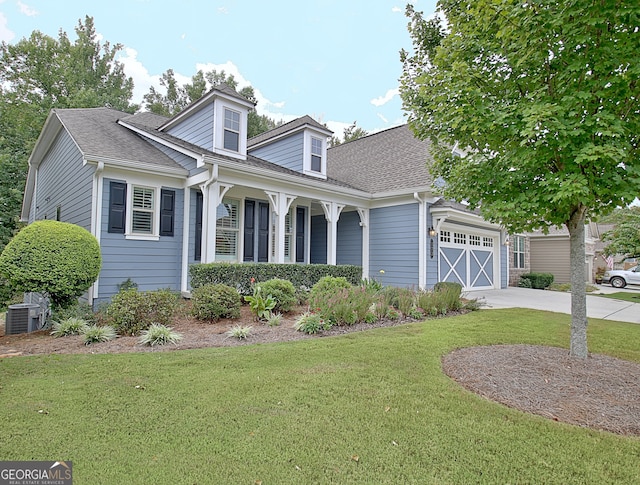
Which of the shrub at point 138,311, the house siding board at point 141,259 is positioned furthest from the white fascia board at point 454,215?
the shrub at point 138,311

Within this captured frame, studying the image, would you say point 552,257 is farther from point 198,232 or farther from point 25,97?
point 25,97

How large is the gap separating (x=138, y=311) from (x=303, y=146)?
27.4ft

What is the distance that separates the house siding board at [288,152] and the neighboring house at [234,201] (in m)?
0.05

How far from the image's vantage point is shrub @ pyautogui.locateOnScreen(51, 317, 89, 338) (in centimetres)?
609

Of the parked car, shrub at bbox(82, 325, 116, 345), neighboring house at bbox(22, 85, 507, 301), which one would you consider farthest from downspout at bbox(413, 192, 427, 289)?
the parked car

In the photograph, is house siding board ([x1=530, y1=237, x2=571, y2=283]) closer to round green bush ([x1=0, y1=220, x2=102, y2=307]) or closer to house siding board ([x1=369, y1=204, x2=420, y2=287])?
house siding board ([x1=369, y1=204, x2=420, y2=287])

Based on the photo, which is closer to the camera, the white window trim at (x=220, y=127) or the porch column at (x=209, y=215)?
the porch column at (x=209, y=215)

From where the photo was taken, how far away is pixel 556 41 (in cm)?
358

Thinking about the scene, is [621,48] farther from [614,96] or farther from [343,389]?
[343,389]

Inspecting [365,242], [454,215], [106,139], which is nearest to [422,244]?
[454,215]

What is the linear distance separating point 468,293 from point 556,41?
10.2 meters

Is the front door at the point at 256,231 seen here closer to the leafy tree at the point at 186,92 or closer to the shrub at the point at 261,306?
the shrub at the point at 261,306

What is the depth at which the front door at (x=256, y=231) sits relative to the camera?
1078 centimetres

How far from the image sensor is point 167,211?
9.16 m
